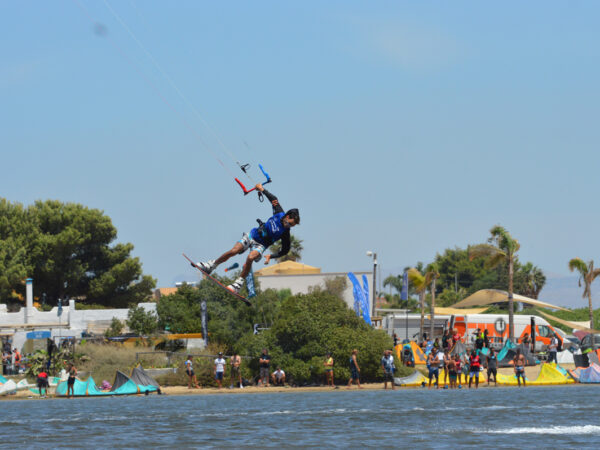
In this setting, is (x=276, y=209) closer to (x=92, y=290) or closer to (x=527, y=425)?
(x=527, y=425)

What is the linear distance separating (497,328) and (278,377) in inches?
610

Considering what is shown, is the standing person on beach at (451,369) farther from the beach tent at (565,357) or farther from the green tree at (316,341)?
the beach tent at (565,357)

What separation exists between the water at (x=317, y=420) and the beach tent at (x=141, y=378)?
2.74 feet

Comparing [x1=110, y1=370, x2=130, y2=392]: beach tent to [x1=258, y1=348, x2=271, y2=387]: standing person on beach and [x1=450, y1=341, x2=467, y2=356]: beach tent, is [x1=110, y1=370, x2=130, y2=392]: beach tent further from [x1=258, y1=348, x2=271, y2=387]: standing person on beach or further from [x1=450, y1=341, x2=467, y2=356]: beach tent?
[x1=450, y1=341, x2=467, y2=356]: beach tent

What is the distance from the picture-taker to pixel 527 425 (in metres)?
26.4

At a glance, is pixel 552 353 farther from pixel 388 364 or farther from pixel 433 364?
A: pixel 388 364

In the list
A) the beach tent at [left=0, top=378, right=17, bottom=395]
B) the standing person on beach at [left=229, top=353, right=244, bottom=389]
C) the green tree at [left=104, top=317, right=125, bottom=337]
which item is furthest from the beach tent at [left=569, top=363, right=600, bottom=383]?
the green tree at [left=104, top=317, right=125, bottom=337]

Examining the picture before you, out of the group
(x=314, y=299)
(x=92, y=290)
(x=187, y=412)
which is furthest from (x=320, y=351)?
(x=92, y=290)

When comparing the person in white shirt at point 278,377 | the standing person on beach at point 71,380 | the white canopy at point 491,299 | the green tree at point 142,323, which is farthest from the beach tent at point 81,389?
the white canopy at point 491,299

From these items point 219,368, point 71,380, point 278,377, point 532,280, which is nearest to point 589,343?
point 278,377

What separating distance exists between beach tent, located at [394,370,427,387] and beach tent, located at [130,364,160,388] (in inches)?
386

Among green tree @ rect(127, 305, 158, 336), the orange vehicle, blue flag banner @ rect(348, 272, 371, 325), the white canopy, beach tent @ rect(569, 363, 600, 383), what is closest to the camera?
beach tent @ rect(569, 363, 600, 383)

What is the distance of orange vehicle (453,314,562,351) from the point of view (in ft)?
163

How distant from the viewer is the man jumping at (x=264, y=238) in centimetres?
1842
